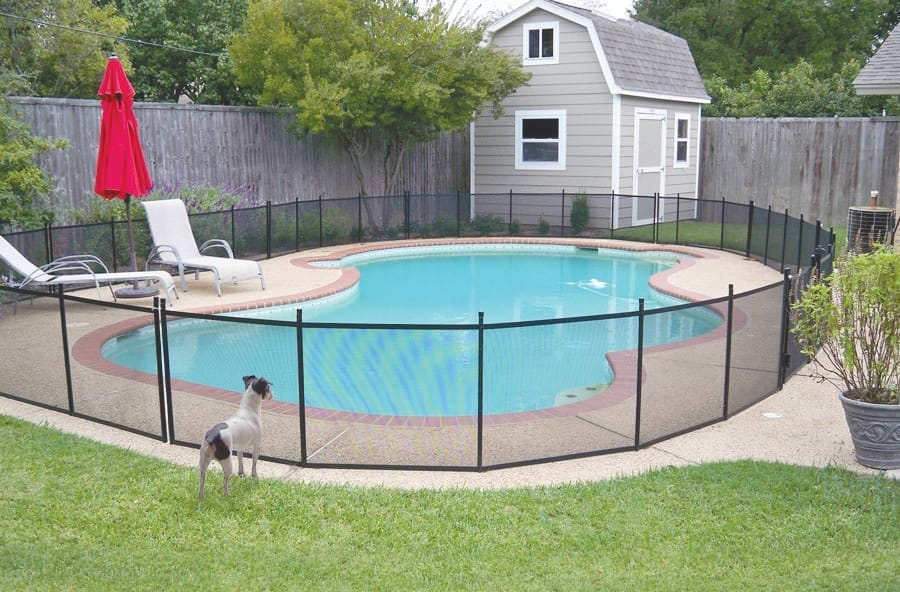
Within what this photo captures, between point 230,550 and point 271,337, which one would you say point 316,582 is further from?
point 271,337

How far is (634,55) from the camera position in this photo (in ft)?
65.2

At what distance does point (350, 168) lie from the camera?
64.8 ft

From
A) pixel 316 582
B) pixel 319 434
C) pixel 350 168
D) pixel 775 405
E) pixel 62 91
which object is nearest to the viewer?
pixel 316 582

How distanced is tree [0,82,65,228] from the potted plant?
380 inches

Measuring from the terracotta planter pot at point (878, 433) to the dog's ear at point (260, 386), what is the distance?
12.6 ft

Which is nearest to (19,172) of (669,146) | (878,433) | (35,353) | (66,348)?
(35,353)

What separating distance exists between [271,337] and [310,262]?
31.2 ft

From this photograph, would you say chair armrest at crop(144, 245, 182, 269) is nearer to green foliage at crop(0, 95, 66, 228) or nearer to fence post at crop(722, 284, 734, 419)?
green foliage at crop(0, 95, 66, 228)

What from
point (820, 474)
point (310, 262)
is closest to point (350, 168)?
point (310, 262)

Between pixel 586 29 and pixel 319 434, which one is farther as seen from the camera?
pixel 586 29

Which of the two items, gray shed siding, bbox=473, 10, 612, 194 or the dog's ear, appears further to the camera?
gray shed siding, bbox=473, 10, 612, 194

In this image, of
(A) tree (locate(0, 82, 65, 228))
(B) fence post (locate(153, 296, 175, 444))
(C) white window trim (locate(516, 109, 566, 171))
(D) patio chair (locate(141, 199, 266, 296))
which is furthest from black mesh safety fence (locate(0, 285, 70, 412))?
(C) white window trim (locate(516, 109, 566, 171))

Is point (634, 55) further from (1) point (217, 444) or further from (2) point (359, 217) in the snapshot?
(1) point (217, 444)

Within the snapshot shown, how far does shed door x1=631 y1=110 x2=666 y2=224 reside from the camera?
19609 millimetres
